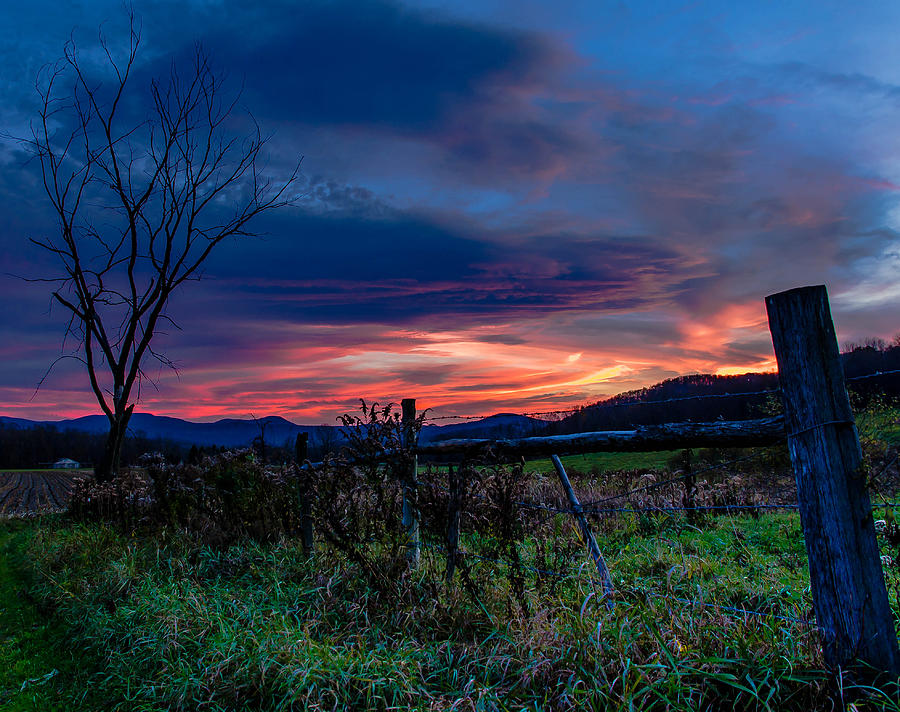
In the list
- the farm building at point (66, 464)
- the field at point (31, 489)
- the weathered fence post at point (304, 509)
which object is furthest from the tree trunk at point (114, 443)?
the farm building at point (66, 464)

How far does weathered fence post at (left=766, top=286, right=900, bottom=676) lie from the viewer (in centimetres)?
285

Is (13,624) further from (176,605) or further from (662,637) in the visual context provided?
(662,637)

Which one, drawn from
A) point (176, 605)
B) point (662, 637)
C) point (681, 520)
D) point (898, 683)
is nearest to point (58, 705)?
point (176, 605)

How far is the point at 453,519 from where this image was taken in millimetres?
4961

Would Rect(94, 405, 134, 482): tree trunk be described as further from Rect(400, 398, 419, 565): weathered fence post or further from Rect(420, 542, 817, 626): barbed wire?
Rect(420, 542, 817, 626): barbed wire

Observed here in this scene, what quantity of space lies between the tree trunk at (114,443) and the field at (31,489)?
7.42m

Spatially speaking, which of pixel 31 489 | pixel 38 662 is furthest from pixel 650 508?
pixel 31 489

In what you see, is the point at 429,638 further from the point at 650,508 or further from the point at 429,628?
the point at 650,508

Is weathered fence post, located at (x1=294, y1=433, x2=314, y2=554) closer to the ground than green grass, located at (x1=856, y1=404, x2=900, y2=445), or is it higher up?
closer to the ground

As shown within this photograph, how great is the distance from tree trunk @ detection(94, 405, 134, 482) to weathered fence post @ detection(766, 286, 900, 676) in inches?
539

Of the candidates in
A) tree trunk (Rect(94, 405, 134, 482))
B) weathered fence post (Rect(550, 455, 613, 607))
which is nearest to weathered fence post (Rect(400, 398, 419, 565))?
weathered fence post (Rect(550, 455, 613, 607))

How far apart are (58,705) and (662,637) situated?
4489 mm

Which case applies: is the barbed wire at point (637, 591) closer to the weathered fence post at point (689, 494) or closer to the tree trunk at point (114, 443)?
the weathered fence post at point (689, 494)

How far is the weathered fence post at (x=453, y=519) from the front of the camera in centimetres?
486
